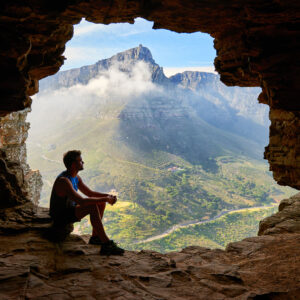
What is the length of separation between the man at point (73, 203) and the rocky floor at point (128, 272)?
0.50m

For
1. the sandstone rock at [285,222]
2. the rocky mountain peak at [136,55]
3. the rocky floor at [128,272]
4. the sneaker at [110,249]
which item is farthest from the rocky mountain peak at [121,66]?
the sneaker at [110,249]

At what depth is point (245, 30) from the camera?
380 inches

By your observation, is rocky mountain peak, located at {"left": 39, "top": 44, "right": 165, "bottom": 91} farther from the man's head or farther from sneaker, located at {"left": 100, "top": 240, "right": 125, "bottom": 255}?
sneaker, located at {"left": 100, "top": 240, "right": 125, "bottom": 255}

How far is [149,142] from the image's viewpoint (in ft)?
371

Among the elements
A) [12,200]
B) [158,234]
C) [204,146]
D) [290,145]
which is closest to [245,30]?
[290,145]

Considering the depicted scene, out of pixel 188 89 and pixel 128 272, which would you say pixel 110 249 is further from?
pixel 188 89

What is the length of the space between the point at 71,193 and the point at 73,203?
2.70ft

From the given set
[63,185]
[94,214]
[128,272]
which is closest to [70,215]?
[94,214]

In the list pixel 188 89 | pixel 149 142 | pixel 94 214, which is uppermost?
pixel 188 89

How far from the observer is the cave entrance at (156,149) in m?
63.0

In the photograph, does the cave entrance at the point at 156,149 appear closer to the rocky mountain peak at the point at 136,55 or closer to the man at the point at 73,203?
the rocky mountain peak at the point at 136,55

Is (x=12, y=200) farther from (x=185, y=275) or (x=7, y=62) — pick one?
(x=185, y=275)

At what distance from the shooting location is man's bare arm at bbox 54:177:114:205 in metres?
7.22

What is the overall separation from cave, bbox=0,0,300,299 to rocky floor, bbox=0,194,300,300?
0.08ft
